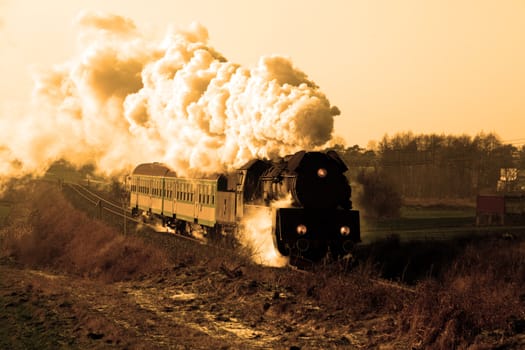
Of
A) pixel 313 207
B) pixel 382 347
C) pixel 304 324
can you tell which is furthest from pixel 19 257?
pixel 382 347

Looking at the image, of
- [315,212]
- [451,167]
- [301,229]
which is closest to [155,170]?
[315,212]

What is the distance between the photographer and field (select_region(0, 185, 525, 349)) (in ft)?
31.1

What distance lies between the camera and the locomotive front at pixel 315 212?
48.6 ft

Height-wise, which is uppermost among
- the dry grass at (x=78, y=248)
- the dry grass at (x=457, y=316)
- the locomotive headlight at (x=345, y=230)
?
the locomotive headlight at (x=345, y=230)

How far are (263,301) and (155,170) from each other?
1978 cm

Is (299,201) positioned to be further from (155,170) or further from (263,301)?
(155,170)

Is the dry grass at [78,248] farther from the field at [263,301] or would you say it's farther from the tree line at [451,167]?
the tree line at [451,167]

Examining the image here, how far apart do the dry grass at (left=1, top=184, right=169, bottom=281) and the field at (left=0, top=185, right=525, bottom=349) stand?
0.13 meters

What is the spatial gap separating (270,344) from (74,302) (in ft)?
22.4

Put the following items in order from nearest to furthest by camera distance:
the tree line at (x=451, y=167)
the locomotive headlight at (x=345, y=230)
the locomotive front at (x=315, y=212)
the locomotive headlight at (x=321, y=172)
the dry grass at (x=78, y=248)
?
the locomotive front at (x=315, y=212) → the locomotive headlight at (x=321, y=172) → the locomotive headlight at (x=345, y=230) → the dry grass at (x=78, y=248) → the tree line at (x=451, y=167)

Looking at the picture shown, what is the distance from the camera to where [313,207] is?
15.2m

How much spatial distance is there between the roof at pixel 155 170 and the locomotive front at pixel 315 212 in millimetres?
12618

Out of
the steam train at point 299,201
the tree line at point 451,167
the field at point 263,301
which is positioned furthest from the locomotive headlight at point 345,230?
the tree line at point 451,167

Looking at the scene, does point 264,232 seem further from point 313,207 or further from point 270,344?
point 270,344
